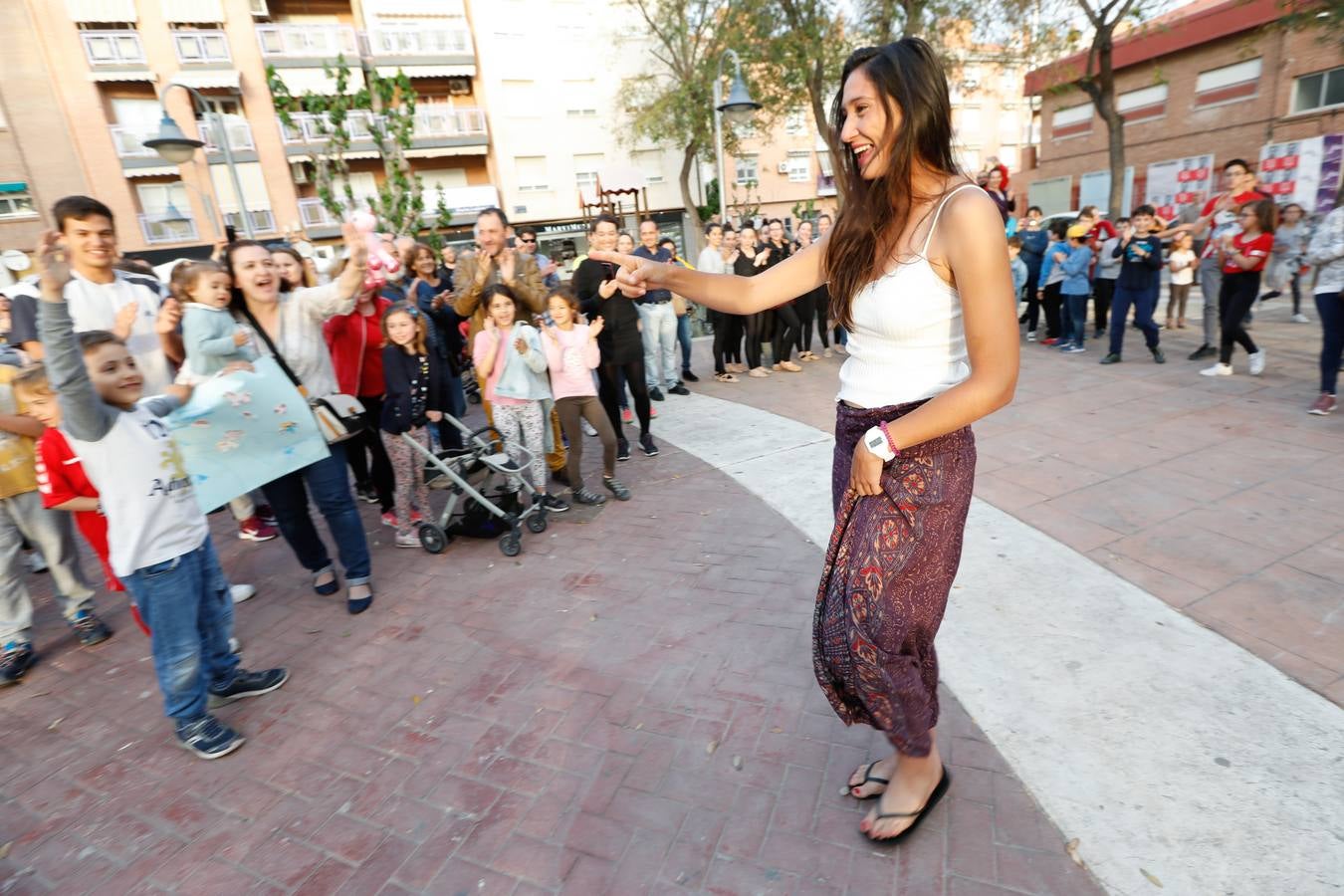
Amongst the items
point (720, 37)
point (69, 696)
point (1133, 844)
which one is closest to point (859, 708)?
point (1133, 844)

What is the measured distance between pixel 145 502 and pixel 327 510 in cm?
123

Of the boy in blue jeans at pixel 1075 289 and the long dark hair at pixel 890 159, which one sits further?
the boy in blue jeans at pixel 1075 289

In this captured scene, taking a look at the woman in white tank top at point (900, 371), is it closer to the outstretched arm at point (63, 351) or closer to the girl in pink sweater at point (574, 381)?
the outstretched arm at point (63, 351)

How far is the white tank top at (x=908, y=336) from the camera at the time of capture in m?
1.73

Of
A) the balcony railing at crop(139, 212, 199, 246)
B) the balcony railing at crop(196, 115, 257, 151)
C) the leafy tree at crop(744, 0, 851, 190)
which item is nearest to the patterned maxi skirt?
the leafy tree at crop(744, 0, 851, 190)

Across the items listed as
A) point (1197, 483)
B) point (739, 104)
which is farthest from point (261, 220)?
point (1197, 483)

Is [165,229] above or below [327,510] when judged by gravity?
above

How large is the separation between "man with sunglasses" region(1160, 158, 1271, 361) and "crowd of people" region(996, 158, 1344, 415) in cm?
1

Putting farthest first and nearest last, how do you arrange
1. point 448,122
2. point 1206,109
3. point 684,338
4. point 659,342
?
1. point 448,122
2. point 1206,109
3. point 684,338
4. point 659,342

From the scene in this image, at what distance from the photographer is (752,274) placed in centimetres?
884

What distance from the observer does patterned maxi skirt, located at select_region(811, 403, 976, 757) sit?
1.85 metres

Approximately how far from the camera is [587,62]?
102 ft

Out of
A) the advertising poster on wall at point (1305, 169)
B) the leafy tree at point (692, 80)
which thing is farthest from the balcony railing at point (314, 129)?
the advertising poster on wall at point (1305, 169)

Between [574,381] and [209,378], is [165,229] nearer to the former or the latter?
[574,381]
